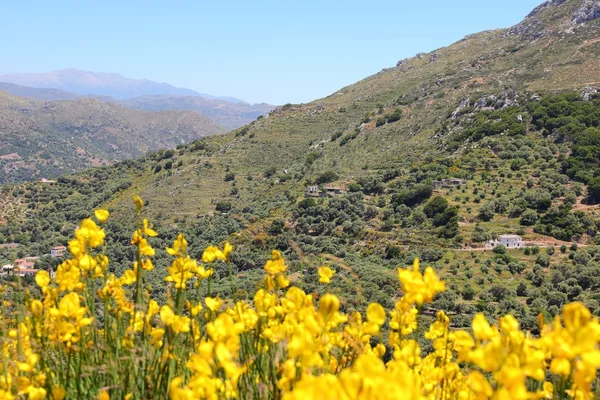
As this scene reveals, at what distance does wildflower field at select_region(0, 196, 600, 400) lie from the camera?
138cm

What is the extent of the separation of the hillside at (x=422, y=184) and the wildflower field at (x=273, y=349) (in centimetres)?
1592

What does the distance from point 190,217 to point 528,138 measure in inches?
1367

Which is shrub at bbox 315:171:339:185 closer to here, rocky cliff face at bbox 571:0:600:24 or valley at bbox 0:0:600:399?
valley at bbox 0:0:600:399

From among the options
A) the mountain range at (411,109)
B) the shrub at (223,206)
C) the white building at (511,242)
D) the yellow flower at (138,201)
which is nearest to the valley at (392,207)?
the yellow flower at (138,201)

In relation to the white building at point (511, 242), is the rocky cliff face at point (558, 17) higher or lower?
higher

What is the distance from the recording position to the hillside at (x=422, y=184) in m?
30.3

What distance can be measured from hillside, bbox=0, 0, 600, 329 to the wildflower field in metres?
15.9

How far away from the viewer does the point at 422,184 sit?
42.2 m

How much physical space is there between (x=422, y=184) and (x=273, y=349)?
134 feet

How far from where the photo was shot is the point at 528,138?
4644 centimetres

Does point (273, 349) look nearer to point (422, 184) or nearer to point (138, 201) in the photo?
point (138, 201)

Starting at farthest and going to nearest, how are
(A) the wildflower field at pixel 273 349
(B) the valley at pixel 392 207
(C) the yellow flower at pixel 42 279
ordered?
(B) the valley at pixel 392 207 < (C) the yellow flower at pixel 42 279 < (A) the wildflower field at pixel 273 349

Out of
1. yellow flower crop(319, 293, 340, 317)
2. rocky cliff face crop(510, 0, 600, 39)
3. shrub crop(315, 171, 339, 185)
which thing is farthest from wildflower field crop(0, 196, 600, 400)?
rocky cliff face crop(510, 0, 600, 39)

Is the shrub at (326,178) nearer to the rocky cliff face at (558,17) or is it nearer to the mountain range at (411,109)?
the mountain range at (411,109)
